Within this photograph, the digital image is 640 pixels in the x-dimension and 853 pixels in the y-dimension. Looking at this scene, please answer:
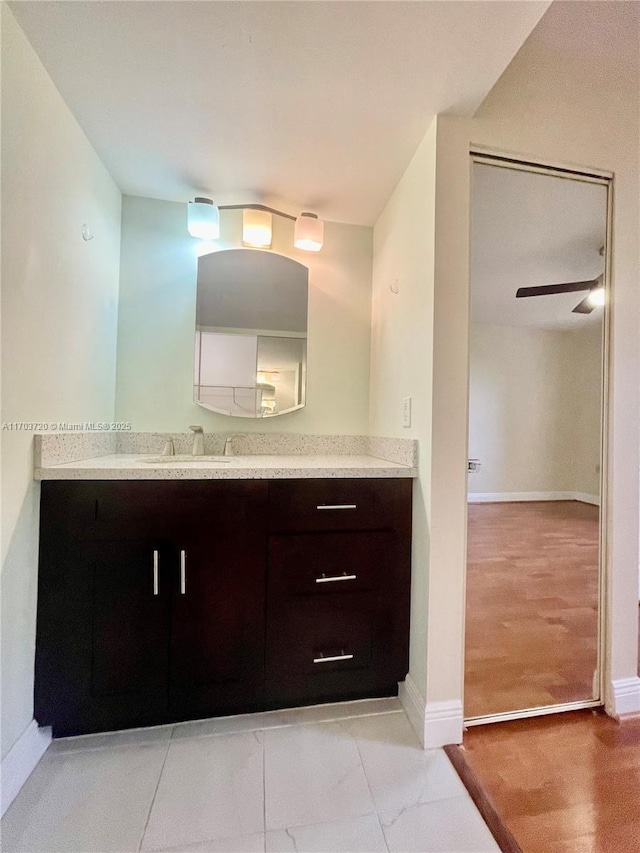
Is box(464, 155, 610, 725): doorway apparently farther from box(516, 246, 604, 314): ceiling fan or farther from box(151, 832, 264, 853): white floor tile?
box(151, 832, 264, 853): white floor tile

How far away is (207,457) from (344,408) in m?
0.77

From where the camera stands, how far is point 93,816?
988 millimetres

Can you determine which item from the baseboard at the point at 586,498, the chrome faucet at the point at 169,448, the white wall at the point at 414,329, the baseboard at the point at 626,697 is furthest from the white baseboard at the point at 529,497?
the chrome faucet at the point at 169,448

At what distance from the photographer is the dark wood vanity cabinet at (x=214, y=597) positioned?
4.00 feet

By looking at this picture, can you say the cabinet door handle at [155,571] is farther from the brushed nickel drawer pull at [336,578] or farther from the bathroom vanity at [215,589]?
the brushed nickel drawer pull at [336,578]

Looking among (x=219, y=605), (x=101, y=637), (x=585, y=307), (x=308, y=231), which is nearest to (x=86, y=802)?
(x=101, y=637)

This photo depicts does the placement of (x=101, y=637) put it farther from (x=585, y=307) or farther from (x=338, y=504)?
(x=585, y=307)

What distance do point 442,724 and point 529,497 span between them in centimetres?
95

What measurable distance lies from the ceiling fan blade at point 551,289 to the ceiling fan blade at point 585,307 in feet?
0.17

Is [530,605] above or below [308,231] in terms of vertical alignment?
below

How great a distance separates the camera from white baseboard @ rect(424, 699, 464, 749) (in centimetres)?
125

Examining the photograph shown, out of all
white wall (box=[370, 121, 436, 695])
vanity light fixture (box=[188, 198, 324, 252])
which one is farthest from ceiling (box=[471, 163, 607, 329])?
vanity light fixture (box=[188, 198, 324, 252])

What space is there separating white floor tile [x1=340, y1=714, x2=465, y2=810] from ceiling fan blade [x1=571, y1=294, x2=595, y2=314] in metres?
1.75

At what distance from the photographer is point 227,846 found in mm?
921
